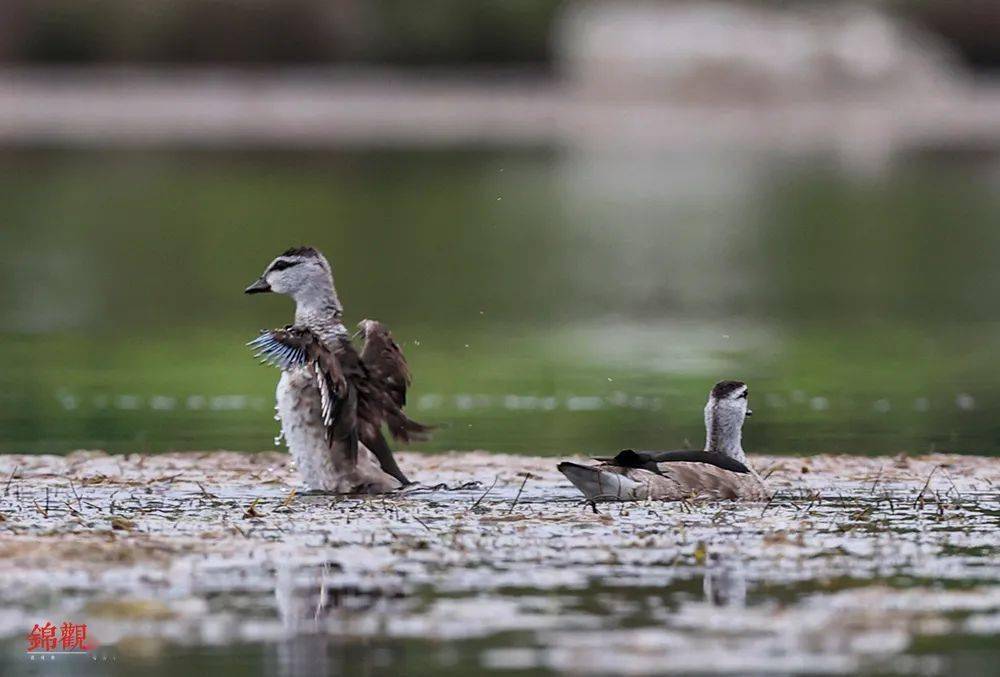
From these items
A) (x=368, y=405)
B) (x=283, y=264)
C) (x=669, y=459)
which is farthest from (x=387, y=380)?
(x=669, y=459)

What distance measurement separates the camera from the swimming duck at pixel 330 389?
452 inches

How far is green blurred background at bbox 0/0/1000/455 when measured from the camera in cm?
1559

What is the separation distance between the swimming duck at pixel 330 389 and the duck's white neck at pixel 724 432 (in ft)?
4.52

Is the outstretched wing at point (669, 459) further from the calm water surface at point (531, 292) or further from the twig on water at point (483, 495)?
the calm water surface at point (531, 292)

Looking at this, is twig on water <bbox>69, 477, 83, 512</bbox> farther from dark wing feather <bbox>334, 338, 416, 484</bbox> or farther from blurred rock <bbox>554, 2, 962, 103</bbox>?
blurred rock <bbox>554, 2, 962, 103</bbox>

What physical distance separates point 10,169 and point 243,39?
15.3 meters

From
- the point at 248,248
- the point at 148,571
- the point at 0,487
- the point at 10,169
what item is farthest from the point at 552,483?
the point at 10,169

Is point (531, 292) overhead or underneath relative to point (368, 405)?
overhead

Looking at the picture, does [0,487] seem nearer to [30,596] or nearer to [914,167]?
[30,596]

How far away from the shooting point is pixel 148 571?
29.0ft

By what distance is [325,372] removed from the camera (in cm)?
1148
